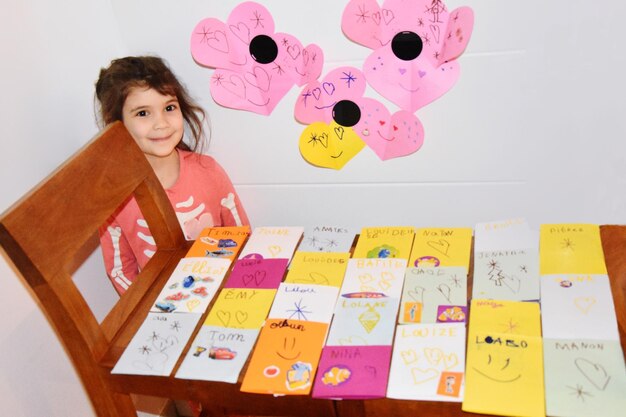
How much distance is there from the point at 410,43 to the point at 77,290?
36.8 inches

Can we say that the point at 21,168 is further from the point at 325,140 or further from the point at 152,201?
the point at 325,140

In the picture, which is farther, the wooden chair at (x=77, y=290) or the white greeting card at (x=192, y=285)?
the white greeting card at (x=192, y=285)

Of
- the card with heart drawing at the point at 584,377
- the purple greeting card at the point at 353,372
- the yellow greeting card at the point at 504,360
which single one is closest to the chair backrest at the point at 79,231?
the purple greeting card at the point at 353,372

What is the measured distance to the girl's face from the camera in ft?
5.27

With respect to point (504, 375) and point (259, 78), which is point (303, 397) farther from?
point (259, 78)

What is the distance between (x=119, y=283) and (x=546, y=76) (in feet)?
4.00

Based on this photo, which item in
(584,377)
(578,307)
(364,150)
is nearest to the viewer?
(584,377)

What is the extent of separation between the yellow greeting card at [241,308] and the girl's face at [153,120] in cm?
50

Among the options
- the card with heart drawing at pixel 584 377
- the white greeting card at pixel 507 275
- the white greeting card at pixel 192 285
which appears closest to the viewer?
the card with heart drawing at pixel 584 377

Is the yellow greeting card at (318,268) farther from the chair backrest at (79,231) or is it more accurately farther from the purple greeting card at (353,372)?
the chair backrest at (79,231)

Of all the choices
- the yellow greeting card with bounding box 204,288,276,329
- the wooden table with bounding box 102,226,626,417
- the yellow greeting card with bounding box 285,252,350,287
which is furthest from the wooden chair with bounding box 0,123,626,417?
the yellow greeting card with bounding box 285,252,350,287

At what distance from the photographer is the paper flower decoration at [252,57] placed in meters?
1.61

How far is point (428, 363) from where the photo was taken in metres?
1.08

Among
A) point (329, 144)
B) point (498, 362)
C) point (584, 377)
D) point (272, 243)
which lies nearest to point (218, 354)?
point (272, 243)
